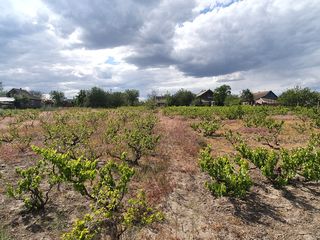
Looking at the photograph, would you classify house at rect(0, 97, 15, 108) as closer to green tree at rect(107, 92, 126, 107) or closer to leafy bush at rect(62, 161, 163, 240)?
green tree at rect(107, 92, 126, 107)

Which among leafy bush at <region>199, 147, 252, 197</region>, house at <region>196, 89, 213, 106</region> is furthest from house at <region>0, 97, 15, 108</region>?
leafy bush at <region>199, 147, 252, 197</region>

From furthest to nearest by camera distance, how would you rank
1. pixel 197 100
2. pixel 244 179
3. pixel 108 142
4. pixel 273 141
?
pixel 197 100 → pixel 273 141 → pixel 108 142 → pixel 244 179

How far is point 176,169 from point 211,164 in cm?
165

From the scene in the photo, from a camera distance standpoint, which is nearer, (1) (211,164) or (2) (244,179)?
(2) (244,179)

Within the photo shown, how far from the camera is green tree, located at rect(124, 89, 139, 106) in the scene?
56688 mm

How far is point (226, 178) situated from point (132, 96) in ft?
176

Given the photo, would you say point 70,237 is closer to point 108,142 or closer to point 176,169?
point 176,169

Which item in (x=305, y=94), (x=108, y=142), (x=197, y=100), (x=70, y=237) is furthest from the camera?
(x=197, y=100)

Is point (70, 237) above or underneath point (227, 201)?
above

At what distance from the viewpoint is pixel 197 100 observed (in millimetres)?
56875

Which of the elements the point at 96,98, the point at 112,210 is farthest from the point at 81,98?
the point at 112,210

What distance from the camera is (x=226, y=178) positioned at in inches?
205

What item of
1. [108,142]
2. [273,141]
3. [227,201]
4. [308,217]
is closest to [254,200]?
[227,201]

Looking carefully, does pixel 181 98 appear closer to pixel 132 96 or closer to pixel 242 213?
pixel 132 96
